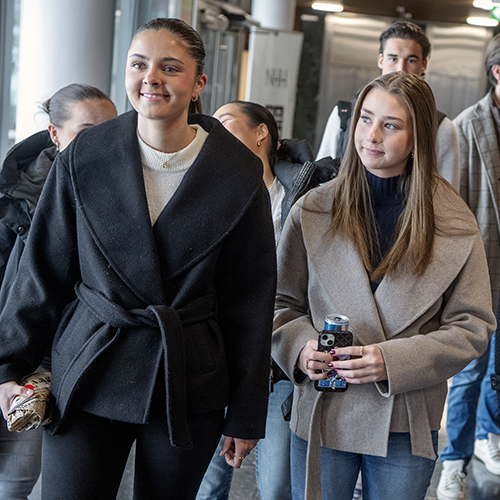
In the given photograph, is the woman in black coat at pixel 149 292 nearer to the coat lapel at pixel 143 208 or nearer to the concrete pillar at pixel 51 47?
the coat lapel at pixel 143 208

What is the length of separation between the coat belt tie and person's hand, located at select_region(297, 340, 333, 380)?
38cm

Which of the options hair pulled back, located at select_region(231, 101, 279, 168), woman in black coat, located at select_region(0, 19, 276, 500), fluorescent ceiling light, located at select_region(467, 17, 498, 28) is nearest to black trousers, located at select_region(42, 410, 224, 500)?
woman in black coat, located at select_region(0, 19, 276, 500)

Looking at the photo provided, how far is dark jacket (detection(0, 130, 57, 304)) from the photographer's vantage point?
2207 mm

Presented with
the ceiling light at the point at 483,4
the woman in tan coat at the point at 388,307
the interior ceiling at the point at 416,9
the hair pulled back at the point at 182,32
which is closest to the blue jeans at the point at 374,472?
the woman in tan coat at the point at 388,307

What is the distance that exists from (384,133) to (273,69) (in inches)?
228

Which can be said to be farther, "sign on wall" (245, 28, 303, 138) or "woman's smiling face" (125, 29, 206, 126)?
"sign on wall" (245, 28, 303, 138)

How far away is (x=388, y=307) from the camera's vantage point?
1853mm

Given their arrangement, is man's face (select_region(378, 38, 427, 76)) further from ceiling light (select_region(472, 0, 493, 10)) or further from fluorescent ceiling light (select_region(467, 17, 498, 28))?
fluorescent ceiling light (select_region(467, 17, 498, 28))

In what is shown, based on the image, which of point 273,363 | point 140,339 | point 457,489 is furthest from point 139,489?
point 457,489

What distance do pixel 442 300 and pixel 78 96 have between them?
4.92ft

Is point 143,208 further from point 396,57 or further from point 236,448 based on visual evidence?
point 396,57

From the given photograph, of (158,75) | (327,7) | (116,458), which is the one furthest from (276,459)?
(327,7)

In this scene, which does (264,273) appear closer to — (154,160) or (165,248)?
(165,248)

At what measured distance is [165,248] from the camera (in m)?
1.62
